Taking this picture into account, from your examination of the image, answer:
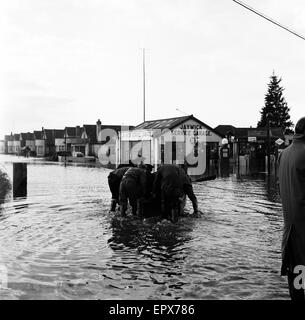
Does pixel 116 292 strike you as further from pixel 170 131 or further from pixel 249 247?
pixel 170 131

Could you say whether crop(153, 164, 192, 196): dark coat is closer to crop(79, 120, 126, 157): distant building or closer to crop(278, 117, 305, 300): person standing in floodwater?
crop(278, 117, 305, 300): person standing in floodwater

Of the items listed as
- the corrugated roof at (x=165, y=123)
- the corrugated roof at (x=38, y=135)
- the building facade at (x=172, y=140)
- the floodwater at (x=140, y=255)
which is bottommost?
the floodwater at (x=140, y=255)

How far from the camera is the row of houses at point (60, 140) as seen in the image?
81750mm

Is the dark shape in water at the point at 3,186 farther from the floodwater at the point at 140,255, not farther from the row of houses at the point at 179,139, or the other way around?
the row of houses at the point at 179,139

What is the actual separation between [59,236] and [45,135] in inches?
4111

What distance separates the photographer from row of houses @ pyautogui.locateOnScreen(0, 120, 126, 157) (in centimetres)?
8175

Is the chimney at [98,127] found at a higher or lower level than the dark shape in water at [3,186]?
higher

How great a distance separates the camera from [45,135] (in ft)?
360

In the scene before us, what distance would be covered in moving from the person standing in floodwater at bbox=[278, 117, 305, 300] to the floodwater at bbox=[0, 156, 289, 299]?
112 centimetres

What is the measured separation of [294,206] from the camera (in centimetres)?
396

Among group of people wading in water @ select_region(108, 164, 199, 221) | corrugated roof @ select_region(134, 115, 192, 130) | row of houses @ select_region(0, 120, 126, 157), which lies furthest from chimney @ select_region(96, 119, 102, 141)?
group of people wading in water @ select_region(108, 164, 199, 221)

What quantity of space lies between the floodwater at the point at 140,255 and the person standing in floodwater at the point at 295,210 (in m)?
1.12
